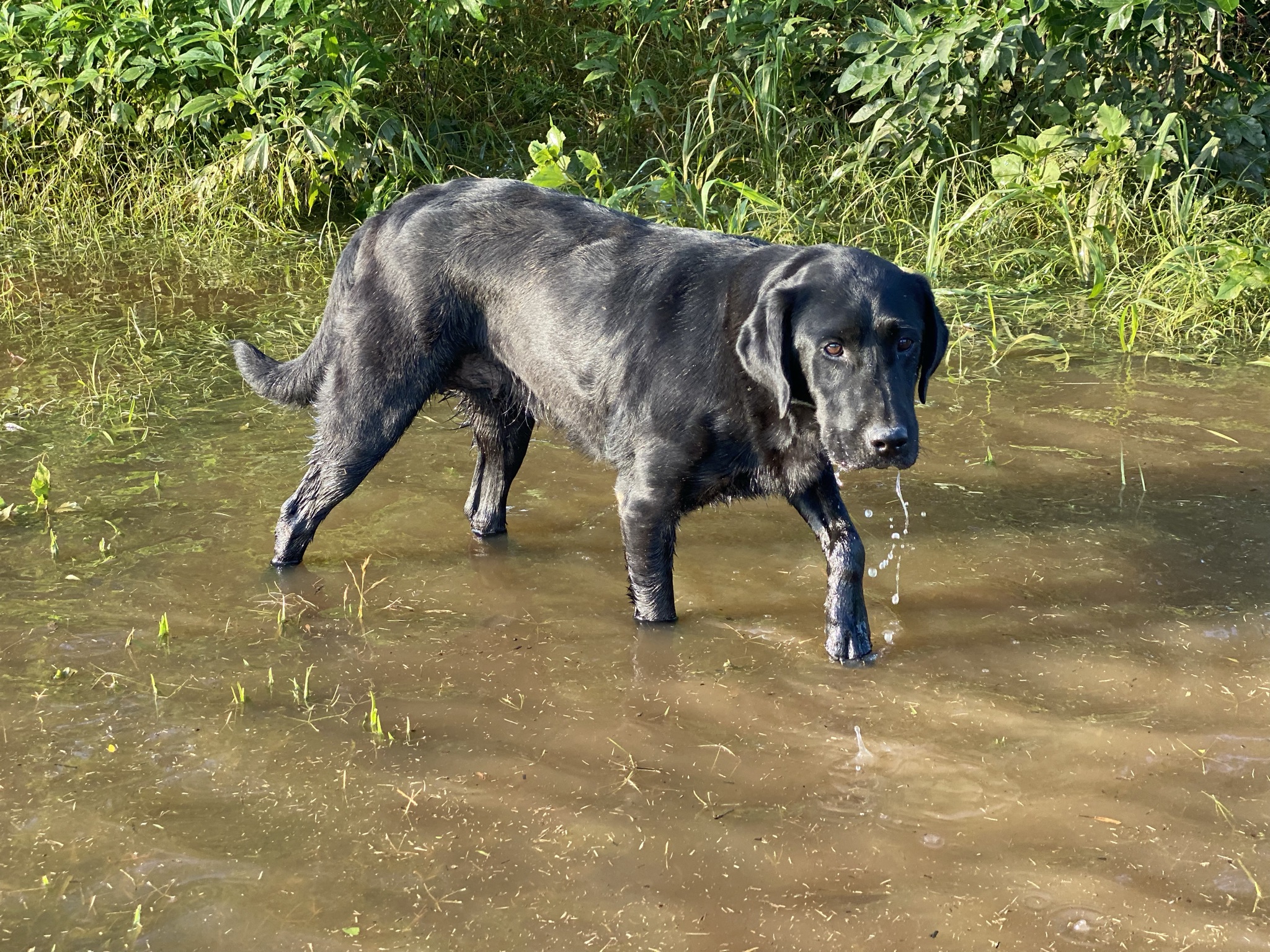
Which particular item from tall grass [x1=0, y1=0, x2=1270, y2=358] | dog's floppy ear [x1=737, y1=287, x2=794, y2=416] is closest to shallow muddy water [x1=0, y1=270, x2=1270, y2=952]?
dog's floppy ear [x1=737, y1=287, x2=794, y2=416]

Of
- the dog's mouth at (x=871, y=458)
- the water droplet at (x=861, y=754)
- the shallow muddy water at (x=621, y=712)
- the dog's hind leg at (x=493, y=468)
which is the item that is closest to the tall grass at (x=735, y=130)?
the shallow muddy water at (x=621, y=712)

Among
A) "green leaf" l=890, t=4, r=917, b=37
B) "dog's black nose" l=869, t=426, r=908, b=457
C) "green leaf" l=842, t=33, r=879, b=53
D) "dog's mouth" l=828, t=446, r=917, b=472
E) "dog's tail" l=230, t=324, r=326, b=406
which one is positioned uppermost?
"green leaf" l=890, t=4, r=917, b=37

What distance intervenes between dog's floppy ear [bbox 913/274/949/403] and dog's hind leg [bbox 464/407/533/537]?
55.3 inches

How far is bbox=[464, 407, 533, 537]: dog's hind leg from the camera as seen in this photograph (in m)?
4.51

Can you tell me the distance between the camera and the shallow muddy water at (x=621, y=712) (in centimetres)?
261

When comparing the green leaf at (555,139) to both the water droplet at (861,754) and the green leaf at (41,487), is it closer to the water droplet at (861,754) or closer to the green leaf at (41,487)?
the green leaf at (41,487)

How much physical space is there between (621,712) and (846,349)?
3.57 ft

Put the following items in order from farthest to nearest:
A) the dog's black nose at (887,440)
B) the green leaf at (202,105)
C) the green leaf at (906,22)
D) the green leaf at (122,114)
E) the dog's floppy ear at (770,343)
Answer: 1. the green leaf at (122,114)
2. the green leaf at (202,105)
3. the green leaf at (906,22)
4. the dog's floppy ear at (770,343)
5. the dog's black nose at (887,440)

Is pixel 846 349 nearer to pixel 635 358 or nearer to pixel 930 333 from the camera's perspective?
pixel 930 333

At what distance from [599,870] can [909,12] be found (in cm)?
534

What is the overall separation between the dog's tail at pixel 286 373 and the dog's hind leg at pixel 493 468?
535 millimetres

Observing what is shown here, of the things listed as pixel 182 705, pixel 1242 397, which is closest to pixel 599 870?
pixel 182 705

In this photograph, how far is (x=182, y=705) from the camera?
11.0 ft

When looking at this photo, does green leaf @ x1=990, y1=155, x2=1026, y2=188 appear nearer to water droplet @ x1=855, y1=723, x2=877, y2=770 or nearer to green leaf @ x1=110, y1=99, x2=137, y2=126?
water droplet @ x1=855, y1=723, x2=877, y2=770
